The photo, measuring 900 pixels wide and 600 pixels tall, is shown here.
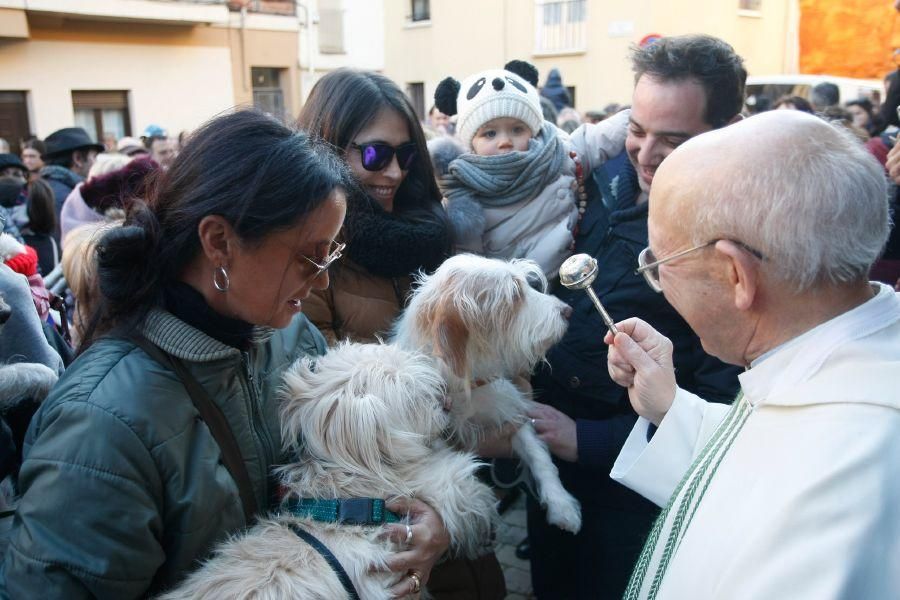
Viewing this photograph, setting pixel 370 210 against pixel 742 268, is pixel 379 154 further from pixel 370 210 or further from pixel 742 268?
pixel 742 268

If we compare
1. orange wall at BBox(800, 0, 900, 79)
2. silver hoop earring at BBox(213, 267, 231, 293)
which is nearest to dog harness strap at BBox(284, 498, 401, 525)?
silver hoop earring at BBox(213, 267, 231, 293)

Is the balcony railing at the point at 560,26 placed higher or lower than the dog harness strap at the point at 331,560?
higher

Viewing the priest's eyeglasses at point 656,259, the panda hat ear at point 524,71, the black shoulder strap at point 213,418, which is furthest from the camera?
the panda hat ear at point 524,71

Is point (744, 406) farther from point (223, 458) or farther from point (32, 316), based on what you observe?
point (32, 316)

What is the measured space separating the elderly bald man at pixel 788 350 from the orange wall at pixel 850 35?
11224mm

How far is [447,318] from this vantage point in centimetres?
284

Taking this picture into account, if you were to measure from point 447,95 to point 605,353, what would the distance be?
2.06m

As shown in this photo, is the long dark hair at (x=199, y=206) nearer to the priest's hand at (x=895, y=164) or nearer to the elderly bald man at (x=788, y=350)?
the elderly bald man at (x=788, y=350)

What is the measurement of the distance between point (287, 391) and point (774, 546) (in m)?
1.43

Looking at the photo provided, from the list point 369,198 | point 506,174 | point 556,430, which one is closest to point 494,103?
point 506,174

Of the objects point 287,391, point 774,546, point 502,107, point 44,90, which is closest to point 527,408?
point 287,391

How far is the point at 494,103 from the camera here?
11.2 feet

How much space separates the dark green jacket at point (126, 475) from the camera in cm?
143

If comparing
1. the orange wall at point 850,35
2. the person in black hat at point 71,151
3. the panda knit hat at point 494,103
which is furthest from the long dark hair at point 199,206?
the orange wall at point 850,35
